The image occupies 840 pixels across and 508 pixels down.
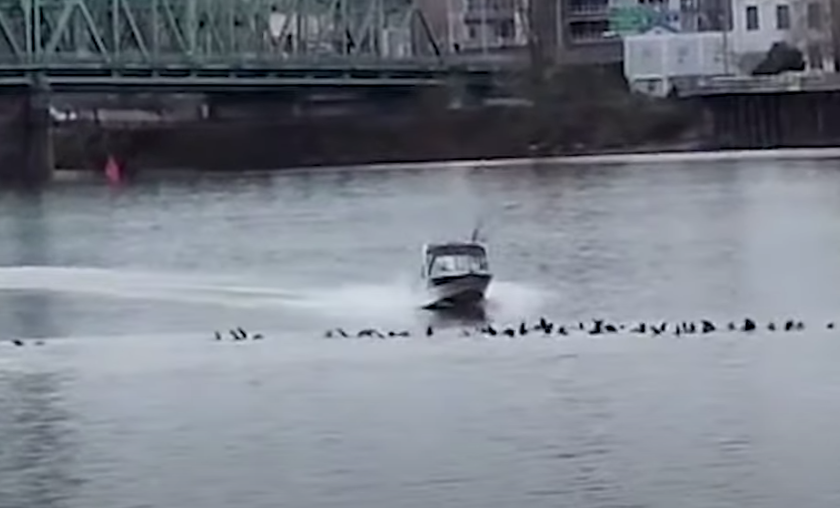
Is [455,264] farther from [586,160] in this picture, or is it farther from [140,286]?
[586,160]

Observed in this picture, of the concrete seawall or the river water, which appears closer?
the river water

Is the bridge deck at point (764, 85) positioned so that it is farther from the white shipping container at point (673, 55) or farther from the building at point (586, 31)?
the building at point (586, 31)

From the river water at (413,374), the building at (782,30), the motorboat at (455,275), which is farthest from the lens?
the building at (782,30)

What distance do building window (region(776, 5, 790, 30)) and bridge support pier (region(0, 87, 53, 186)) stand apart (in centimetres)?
4299

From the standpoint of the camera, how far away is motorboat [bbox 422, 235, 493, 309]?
47406mm

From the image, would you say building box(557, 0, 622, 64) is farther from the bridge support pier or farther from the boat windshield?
the boat windshield

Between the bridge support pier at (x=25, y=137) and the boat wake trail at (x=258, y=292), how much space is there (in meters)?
45.6

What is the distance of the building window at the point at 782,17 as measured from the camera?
137m

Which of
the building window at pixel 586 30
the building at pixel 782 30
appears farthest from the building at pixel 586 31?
the building at pixel 782 30

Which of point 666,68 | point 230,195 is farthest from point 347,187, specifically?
point 666,68

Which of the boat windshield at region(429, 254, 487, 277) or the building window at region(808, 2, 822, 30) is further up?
the building window at region(808, 2, 822, 30)

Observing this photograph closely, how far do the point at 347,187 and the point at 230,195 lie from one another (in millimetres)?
4893

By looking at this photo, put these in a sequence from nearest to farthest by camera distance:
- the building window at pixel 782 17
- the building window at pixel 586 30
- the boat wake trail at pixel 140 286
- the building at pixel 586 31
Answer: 1. the boat wake trail at pixel 140 286
2. the building window at pixel 782 17
3. the building at pixel 586 31
4. the building window at pixel 586 30

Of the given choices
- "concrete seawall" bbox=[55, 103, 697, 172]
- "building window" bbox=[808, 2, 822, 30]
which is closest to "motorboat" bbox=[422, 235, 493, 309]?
"concrete seawall" bbox=[55, 103, 697, 172]
